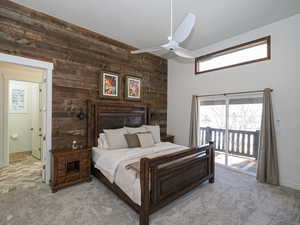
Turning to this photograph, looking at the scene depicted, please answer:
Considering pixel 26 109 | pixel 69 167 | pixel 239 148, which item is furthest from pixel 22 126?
pixel 239 148

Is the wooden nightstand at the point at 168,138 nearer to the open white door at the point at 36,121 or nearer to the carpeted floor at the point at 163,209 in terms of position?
the carpeted floor at the point at 163,209

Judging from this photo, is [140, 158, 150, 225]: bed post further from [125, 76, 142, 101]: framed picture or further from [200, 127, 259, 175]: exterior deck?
[200, 127, 259, 175]: exterior deck

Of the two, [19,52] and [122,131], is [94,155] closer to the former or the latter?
[122,131]

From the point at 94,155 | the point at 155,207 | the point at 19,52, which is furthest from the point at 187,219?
the point at 19,52

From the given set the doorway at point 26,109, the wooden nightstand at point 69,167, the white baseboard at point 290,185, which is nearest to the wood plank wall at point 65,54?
the doorway at point 26,109

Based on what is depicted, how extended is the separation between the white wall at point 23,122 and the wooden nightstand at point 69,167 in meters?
2.60

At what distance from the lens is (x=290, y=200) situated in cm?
232

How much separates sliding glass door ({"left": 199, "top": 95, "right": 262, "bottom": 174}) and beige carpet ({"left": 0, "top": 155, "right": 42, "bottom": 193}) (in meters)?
4.23

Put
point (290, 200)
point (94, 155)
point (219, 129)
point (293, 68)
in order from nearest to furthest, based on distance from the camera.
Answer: point (290, 200) → point (293, 68) → point (94, 155) → point (219, 129)

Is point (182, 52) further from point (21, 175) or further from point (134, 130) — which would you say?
point (21, 175)

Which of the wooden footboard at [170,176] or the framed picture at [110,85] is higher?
the framed picture at [110,85]

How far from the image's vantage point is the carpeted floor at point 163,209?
187 cm

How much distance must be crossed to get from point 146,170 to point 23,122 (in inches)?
197

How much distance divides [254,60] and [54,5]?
164 inches
